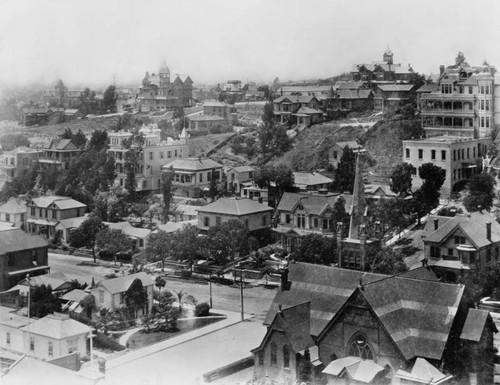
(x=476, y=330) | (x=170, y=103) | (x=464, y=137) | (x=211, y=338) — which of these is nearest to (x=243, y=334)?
(x=211, y=338)

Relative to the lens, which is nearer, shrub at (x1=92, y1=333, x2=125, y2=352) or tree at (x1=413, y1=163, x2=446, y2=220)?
shrub at (x1=92, y1=333, x2=125, y2=352)

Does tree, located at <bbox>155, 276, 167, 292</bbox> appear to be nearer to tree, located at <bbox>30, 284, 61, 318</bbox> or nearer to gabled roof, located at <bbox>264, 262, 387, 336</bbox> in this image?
tree, located at <bbox>30, 284, 61, 318</bbox>

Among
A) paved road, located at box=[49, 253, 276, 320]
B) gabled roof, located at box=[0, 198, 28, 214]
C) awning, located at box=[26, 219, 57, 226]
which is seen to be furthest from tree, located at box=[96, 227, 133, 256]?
gabled roof, located at box=[0, 198, 28, 214]

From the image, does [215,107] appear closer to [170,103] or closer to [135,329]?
[170,103]

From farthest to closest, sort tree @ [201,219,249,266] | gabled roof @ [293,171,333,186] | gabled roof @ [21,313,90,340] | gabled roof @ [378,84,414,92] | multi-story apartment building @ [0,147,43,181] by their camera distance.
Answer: gabled roof @ [378,84,414,92]
multi-story apartment building @ [0,147,43,181]
gabled roof @ [293,171,333,186]
tree @ [201,219,249,266]
gabled roof @ [21,313,90,340]

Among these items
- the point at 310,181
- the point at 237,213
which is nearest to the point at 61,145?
the point at 237,213
